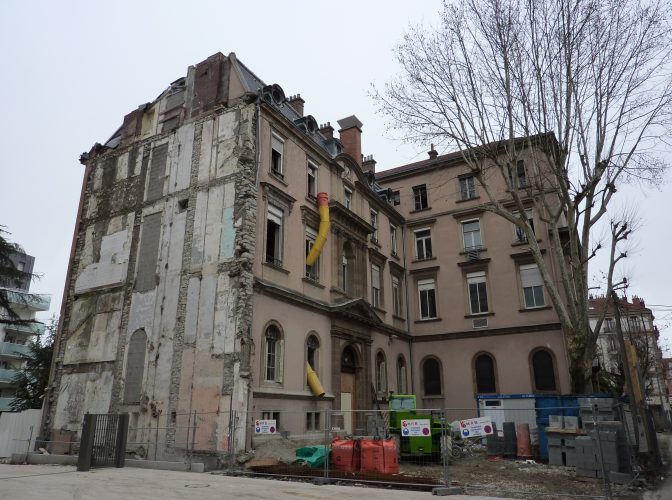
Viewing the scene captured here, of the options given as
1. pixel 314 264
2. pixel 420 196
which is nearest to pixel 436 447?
pixel 314 264

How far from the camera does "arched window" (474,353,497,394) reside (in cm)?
2486

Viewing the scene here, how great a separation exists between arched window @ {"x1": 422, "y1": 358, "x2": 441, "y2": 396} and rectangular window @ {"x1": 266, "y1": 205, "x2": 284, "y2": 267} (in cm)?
1299

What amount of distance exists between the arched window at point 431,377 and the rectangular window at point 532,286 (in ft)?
18.9

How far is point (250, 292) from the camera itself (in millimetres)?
15383

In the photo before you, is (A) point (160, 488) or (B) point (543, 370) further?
(B) point (543, 370)

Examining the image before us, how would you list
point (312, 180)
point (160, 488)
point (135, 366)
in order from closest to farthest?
point (160, 488) < point (135, 366) < point (312, 180)

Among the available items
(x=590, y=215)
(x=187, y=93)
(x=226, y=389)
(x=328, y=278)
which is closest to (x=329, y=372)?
(x=328, y=278)

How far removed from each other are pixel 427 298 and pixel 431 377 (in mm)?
4363

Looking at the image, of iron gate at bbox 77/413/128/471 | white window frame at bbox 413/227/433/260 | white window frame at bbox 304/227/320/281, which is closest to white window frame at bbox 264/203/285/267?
white window frame at bbox 304/227/320/281

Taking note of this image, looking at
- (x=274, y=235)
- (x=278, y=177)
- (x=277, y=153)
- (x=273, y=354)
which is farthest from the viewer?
(x=277, y=153)

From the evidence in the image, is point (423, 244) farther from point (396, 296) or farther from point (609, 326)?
point (609, 326)

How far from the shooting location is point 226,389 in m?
14.3

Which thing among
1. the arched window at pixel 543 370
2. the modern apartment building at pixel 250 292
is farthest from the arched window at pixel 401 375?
the arched window at pixel 543 370

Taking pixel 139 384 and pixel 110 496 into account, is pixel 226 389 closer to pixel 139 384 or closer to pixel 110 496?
pixel 139 384
